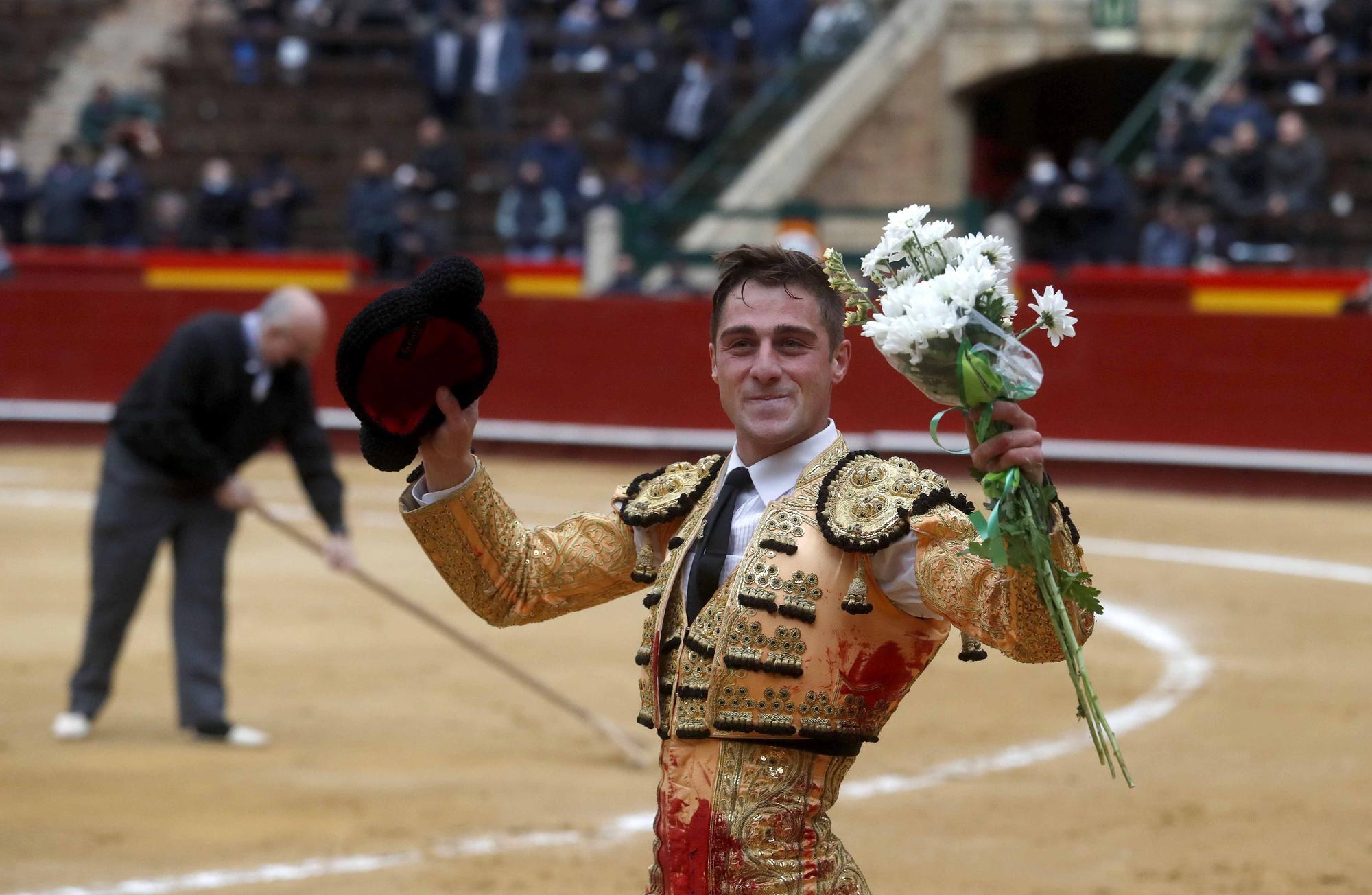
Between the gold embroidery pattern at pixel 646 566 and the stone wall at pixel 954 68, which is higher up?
the stone wall at pixel 954 68

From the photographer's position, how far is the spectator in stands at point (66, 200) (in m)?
16.4

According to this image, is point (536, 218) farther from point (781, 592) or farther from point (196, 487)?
point (781, 592)

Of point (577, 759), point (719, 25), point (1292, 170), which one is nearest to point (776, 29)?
point (719, 25)

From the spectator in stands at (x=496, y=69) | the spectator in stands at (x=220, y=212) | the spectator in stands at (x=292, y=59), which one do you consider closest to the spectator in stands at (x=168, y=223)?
the spectator in stands at (x=220, y=212)

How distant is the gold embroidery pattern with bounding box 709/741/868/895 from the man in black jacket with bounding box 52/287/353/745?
3.90 meters

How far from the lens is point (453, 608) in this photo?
28.3 ft

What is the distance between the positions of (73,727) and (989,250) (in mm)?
4594

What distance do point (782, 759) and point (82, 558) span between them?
7745 mm

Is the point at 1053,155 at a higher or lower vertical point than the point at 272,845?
higher

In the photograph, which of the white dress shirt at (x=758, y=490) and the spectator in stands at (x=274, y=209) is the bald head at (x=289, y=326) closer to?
the white dress shirt at (x=758, y=490)

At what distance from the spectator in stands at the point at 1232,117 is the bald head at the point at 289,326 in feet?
28.5

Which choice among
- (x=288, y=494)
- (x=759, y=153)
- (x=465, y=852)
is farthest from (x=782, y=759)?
(x=759, y=153)

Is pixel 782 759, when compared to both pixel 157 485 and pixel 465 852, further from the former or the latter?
pixel 157 485

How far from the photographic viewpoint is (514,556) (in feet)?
9.01
